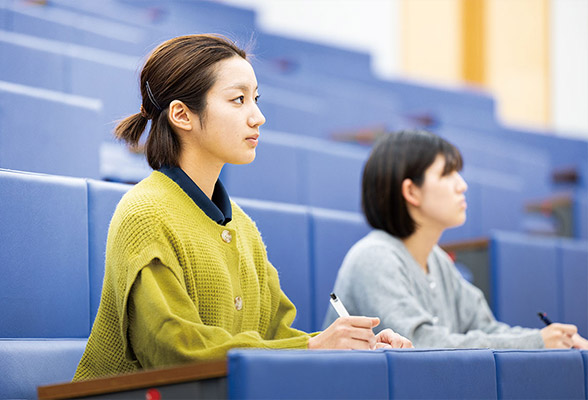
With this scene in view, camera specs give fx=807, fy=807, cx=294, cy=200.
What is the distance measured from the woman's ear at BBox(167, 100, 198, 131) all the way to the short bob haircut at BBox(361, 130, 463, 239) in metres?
0.35

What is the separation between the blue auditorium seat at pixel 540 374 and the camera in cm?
57

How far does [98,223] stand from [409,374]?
358 mm

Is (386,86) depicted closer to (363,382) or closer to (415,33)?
(415,33)

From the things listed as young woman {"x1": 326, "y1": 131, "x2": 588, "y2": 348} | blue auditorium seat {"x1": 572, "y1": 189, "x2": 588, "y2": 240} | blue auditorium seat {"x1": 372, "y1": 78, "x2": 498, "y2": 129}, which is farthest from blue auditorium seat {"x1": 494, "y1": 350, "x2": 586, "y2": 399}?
blue auditorium seat {"x1": 372, "y1": 78, "x2": 498, "y2": 129}

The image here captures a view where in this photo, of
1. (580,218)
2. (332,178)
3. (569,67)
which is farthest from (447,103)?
(332,178)

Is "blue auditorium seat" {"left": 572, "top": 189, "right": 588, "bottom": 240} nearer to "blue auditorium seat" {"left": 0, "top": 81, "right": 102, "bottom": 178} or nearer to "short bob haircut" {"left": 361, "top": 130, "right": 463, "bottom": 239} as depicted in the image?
"short bob haircut" {"left": 361, "top": 130, "right": 463, "bottom": 239}

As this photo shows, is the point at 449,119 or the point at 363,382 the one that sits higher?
the point at 449,119

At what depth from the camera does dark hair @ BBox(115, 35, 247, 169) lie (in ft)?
2.05

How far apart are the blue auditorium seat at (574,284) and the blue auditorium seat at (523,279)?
0.01 metres

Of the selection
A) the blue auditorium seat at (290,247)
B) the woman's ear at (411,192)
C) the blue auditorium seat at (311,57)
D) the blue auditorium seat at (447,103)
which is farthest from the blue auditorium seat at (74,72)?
the blue auditorium seat at (447,103)

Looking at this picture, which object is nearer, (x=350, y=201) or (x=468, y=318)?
(x=468, y=318)

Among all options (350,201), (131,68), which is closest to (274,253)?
(350,201)

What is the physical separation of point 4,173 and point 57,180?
0.15ft

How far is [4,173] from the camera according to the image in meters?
0.69
